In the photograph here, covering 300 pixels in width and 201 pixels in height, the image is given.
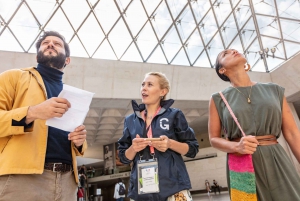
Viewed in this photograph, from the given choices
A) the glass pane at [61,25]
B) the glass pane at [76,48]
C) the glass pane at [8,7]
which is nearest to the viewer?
the glass pane at [8,7]

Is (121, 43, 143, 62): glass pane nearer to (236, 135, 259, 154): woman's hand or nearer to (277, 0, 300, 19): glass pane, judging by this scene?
(277, 0, 300, 19): glass pane

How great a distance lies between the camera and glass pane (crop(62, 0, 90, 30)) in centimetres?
1845

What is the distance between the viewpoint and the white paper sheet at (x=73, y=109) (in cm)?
196

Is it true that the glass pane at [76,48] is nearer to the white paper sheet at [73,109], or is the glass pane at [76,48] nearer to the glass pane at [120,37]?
the glass pane at [120,37]

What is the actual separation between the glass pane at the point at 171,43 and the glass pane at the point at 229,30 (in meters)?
5.05

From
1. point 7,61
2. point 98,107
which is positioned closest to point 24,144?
point 7,61

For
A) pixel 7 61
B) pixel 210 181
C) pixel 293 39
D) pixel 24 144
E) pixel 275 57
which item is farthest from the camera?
pixel 210 181

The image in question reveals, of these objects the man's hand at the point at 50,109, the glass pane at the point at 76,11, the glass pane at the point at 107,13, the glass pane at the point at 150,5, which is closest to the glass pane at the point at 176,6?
the glass pane at the point at 150,5

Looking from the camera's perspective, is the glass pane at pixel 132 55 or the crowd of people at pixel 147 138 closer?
the crowd of people at pixel 147 138

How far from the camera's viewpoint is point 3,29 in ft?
54.4

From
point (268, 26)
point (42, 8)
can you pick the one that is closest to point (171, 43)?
point (268, 26)

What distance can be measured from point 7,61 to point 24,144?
48.1 ft

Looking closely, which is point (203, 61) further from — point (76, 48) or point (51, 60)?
point (51, 60)

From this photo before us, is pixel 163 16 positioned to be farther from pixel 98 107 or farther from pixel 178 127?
pixel 178 127
